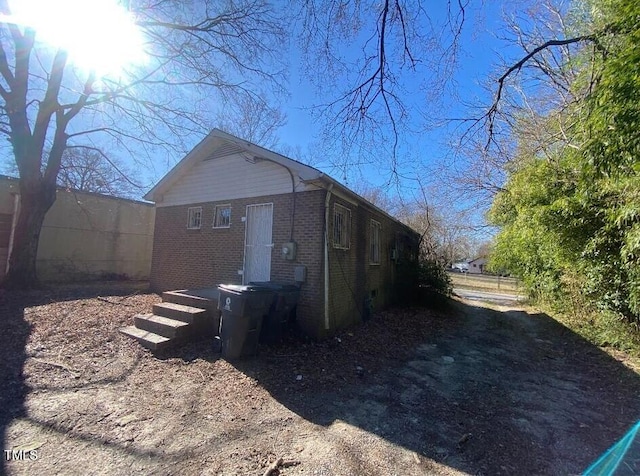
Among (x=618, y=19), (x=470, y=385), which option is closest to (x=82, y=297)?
(x=470, y=385)

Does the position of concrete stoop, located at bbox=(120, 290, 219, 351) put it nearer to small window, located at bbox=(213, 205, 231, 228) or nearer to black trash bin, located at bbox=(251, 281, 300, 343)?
black trash bin, located at bbox=(251, 281, 300, 343)

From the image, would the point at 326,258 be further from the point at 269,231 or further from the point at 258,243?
the point at 258,243

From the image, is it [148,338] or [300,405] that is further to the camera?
[148,338]

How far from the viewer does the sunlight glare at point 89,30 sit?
6.43m

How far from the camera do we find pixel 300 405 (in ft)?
13.2

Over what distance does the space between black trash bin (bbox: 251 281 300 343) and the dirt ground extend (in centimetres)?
25

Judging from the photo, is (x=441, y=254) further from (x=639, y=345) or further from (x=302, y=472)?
(x=302, y=472)

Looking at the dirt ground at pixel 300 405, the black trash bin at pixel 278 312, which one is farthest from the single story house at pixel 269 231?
the dirt ground at pixel 300 405

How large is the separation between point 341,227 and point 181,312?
13.1 ft

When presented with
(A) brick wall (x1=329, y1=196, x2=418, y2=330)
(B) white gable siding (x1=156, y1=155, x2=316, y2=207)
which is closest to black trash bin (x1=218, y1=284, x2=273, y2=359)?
(A) brick wall (x1=329, y1=196, x2=418, y2=330)

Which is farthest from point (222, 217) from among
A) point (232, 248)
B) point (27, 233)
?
point (27, 233)

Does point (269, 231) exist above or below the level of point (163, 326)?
above

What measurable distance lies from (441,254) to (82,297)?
12736 mm

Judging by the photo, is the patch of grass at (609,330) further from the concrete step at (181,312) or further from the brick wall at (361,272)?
the concrete step at (181,312)
